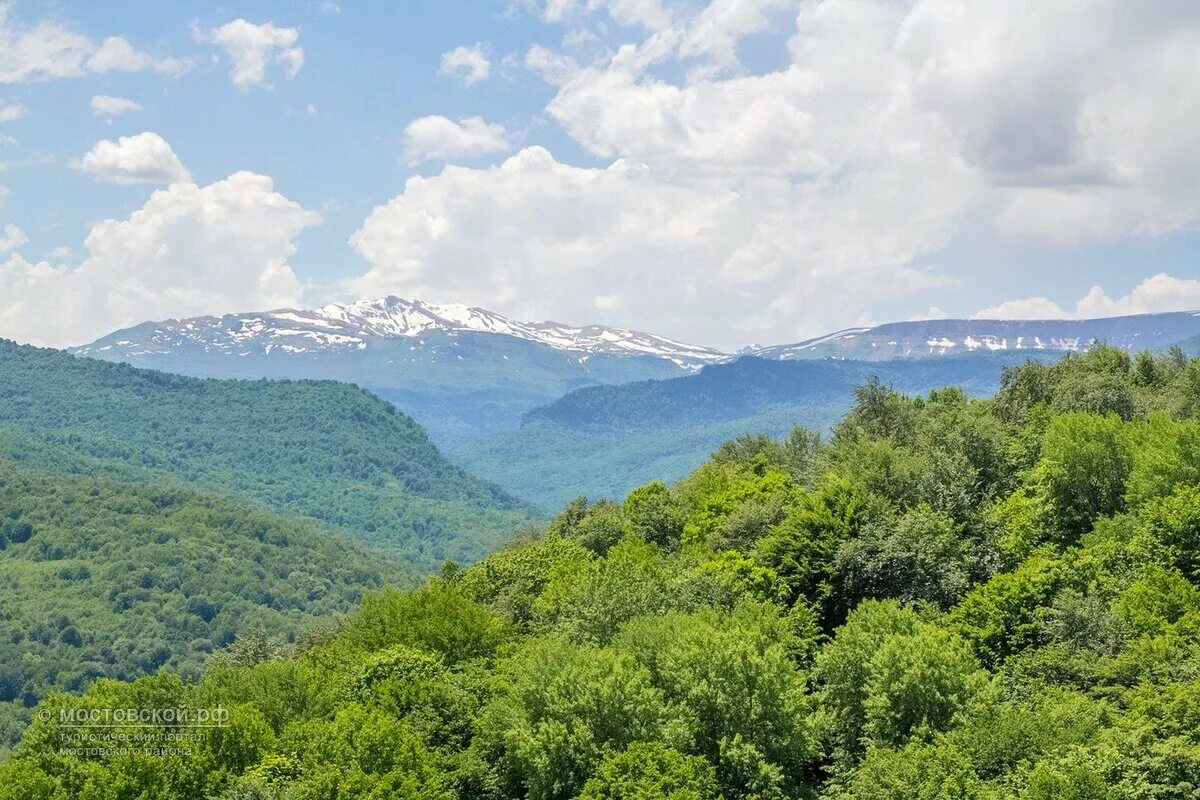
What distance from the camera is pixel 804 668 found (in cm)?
6331

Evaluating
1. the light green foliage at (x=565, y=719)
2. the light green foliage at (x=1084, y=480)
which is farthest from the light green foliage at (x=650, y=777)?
the light green foliage at (x=1084, y=480)

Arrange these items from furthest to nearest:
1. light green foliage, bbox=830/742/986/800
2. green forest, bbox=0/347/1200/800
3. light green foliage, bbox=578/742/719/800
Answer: green forest, bbox=0/347/1200/800 → light green foliage, bbox=578/742/719/800 → light green foliage, bbox=830/742/986/800

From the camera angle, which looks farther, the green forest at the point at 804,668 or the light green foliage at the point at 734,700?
the light green foliage at the point at 734,700

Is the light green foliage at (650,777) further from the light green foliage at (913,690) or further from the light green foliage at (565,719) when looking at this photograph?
the light green foliage at (913,690)

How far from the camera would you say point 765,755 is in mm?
52438

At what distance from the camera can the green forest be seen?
48.5 m

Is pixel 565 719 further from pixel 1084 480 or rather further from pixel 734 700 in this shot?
pixel 1084 480

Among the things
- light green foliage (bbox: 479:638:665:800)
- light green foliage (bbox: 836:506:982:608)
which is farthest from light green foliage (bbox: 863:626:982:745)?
light green foliage (bbox: 836:506:982:608)

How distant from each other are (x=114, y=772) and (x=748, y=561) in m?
37.2

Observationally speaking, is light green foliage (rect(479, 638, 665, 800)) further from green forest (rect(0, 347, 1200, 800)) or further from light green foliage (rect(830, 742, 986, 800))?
light green foliage (rect(830, 742, 986, 800))

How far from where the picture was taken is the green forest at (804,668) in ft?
159

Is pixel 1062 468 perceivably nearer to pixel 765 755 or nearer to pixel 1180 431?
pixel 1180 431

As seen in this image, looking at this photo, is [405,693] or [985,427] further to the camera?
[985,427]

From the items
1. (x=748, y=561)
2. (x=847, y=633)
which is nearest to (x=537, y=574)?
(x=748, y=561)
